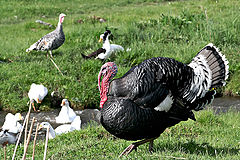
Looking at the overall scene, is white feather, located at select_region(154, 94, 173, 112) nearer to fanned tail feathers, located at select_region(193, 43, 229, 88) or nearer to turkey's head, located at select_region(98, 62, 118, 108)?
turkey's head, located at select_region(98, 62, 118, 108)

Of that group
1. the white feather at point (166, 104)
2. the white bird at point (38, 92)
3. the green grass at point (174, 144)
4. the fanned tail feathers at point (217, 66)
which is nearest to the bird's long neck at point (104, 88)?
the white feather at point (166, 104)

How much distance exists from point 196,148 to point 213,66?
3.74 feet

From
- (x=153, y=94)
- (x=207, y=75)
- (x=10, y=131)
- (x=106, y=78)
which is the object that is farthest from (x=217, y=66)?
(x=10, y=131)

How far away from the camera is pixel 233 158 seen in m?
4.38

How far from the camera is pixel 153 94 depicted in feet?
14.5

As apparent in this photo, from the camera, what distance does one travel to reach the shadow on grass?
4875mm

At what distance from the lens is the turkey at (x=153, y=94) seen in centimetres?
430

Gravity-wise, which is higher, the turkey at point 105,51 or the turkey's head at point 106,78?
the turkey's head at point 106,78

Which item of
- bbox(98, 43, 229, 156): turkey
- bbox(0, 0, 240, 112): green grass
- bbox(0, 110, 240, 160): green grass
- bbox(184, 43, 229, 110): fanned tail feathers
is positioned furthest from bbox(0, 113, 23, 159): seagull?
bbox(184, 43, 229, 110): fanned tail feathers

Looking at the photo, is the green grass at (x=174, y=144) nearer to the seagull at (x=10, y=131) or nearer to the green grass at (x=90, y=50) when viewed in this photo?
the seagull at (x=10, y=131)

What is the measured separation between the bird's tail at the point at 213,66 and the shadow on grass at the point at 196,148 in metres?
0.87

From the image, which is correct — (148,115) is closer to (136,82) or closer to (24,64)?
(136,82)

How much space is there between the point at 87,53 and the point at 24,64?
1806mm

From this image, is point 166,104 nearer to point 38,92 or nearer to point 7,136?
point 7,136
